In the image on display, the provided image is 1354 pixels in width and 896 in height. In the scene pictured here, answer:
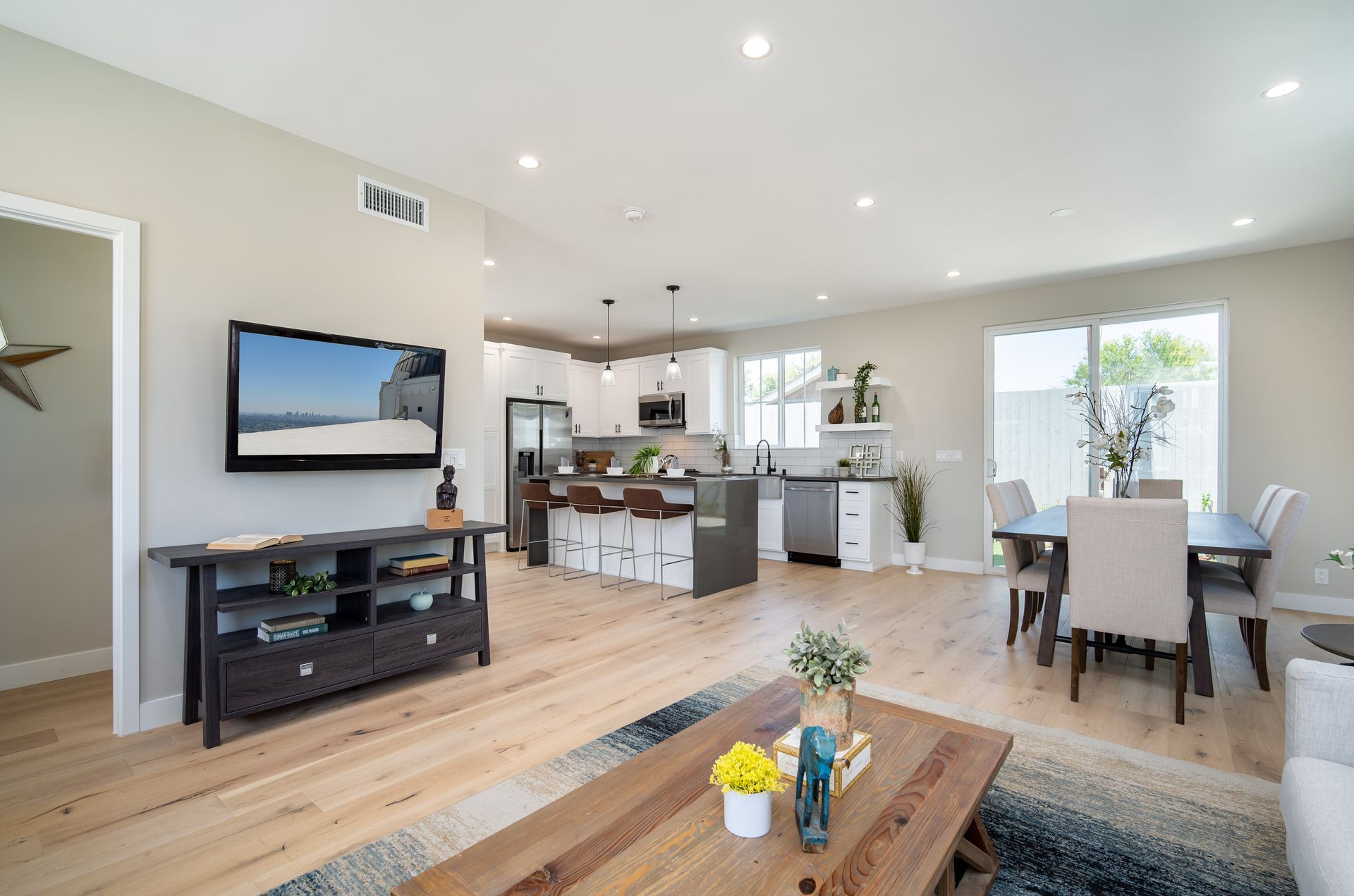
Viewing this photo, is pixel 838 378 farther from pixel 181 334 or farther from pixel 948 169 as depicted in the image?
pixel 181 334

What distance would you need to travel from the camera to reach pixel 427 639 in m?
3.08

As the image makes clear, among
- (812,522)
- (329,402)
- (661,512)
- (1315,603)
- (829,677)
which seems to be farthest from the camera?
(812,522)

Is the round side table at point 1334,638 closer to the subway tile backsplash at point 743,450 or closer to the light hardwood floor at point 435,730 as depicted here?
the light hardwood floor at point 435,730

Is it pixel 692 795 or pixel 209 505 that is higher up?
pixel 209 505

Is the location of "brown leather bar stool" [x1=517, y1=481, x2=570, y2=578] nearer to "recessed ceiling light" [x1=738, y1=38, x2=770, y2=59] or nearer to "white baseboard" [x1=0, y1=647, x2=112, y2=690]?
"white baseboard" [x1=0, y1=647, x2=112, y2=690]

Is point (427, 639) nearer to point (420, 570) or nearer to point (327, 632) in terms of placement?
point (420, 570)

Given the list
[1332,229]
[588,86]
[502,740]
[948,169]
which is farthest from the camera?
[1332,229]

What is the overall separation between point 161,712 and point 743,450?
6.08 metres

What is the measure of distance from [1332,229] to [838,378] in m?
3.82

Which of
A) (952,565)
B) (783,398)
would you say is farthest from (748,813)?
(783,398)

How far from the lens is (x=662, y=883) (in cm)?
105

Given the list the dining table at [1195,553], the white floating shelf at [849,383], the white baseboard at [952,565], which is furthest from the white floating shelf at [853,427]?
the dining table at [1195,553]

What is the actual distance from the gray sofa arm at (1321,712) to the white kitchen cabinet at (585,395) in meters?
7.35

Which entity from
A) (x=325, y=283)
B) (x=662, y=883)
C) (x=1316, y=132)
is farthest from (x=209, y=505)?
(x=1316, y=132)
